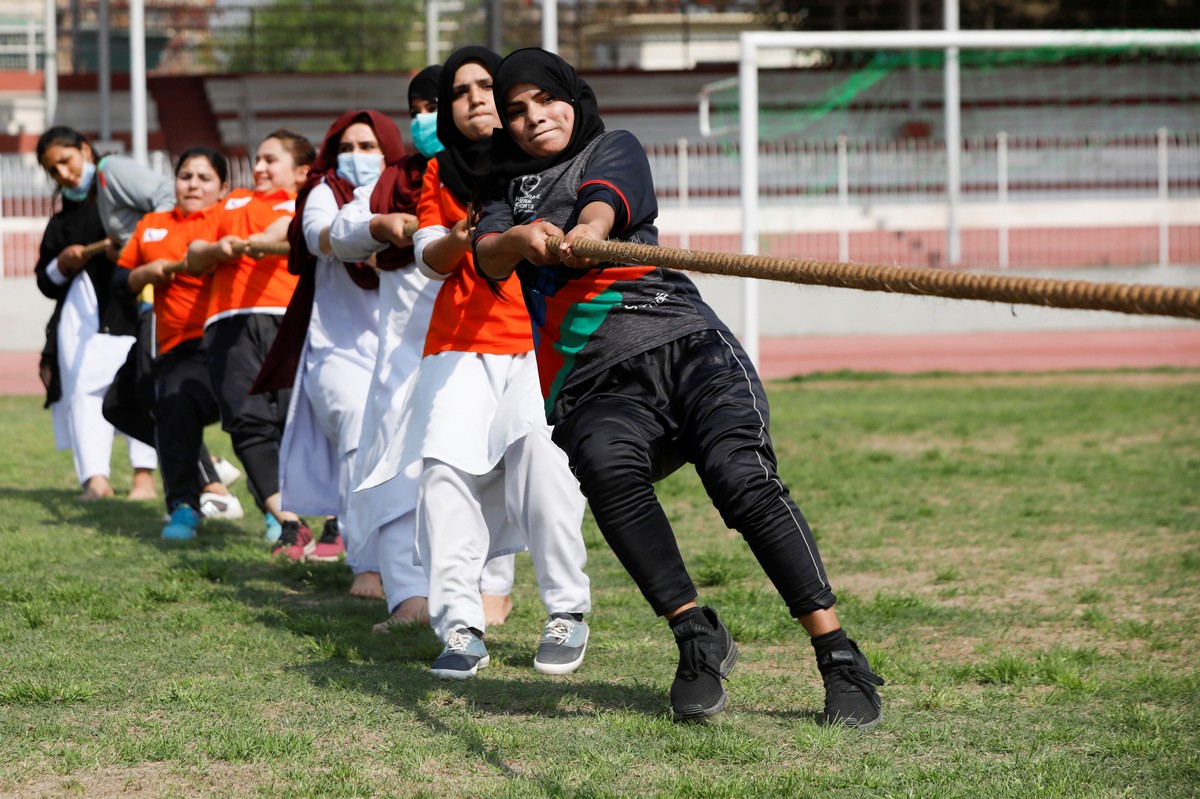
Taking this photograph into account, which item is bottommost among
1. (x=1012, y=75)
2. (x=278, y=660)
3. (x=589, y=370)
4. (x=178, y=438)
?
(x=278, y=660)

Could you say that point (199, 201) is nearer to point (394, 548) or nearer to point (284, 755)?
point (394, 548)

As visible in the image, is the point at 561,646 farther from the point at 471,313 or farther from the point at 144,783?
the point at 144,783

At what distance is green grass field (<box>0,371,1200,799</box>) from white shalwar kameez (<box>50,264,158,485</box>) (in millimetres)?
460

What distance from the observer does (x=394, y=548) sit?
17.5 feet

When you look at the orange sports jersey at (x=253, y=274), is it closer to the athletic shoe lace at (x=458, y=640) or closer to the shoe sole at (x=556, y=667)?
the athletic shoe lace at (x=458, y=640)

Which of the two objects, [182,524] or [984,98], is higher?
[984,98]

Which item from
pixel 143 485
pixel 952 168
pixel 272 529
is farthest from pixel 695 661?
pixel 952 168

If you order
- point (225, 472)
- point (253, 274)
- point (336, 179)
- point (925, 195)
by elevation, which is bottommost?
point (225, 472)

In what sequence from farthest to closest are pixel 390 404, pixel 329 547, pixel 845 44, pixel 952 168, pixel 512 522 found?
pixel 952 168 → pixel 845 44 → pixel 329 547 → pixel 390 404 → pixel 512 522

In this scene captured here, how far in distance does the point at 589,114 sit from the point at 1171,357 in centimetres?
1669

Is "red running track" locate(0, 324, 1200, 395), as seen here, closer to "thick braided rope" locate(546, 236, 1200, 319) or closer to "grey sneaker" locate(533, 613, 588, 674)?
"grey sneaker" locate(533, 613, 588, 674)

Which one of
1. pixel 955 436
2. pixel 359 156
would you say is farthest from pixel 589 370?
pixel 955 436

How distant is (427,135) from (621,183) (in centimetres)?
153

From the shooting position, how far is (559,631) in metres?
4.75
